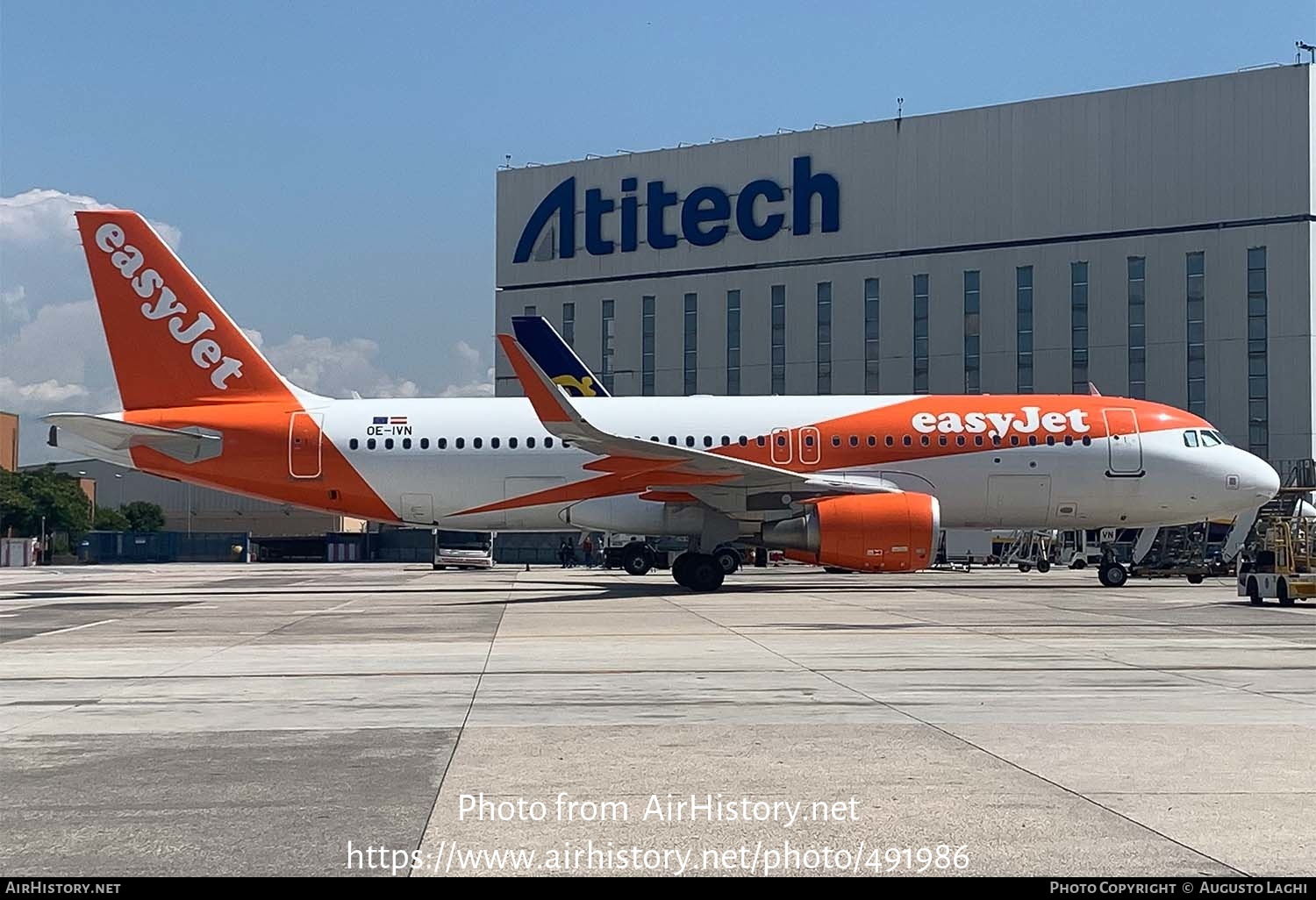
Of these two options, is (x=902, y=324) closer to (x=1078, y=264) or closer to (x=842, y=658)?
(x=1078, y=264)

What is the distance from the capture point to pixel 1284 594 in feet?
75.6

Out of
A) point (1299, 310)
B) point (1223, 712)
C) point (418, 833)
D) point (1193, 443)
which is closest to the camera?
point (418, 833)

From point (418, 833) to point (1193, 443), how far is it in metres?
25.5

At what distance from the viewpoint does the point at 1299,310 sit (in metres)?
59.0

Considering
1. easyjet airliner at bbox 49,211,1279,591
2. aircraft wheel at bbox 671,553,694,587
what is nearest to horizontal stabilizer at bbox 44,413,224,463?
easyjet airliner at bbox 49,211,1279,591

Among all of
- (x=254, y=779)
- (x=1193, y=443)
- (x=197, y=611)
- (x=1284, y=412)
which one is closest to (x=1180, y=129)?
(x=1284, y=412)

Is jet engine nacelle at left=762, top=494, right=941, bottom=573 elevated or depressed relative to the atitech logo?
depressed

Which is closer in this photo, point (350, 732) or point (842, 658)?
point (350, 732)

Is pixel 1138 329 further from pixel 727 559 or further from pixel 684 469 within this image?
pixel 684 469

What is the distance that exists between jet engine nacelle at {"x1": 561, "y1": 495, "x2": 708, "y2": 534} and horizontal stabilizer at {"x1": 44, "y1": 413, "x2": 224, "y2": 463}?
7746mm

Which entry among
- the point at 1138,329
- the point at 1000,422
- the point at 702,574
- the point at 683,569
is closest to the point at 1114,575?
the point at 1000,422

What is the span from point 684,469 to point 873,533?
12.5ft

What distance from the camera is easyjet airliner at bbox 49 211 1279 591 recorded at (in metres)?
28.1

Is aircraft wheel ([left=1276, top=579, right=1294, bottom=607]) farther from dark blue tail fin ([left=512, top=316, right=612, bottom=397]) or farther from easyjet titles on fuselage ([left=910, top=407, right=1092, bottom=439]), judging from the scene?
dark blue tail fin ([left=512, top=316, right=612, bottom=397])
